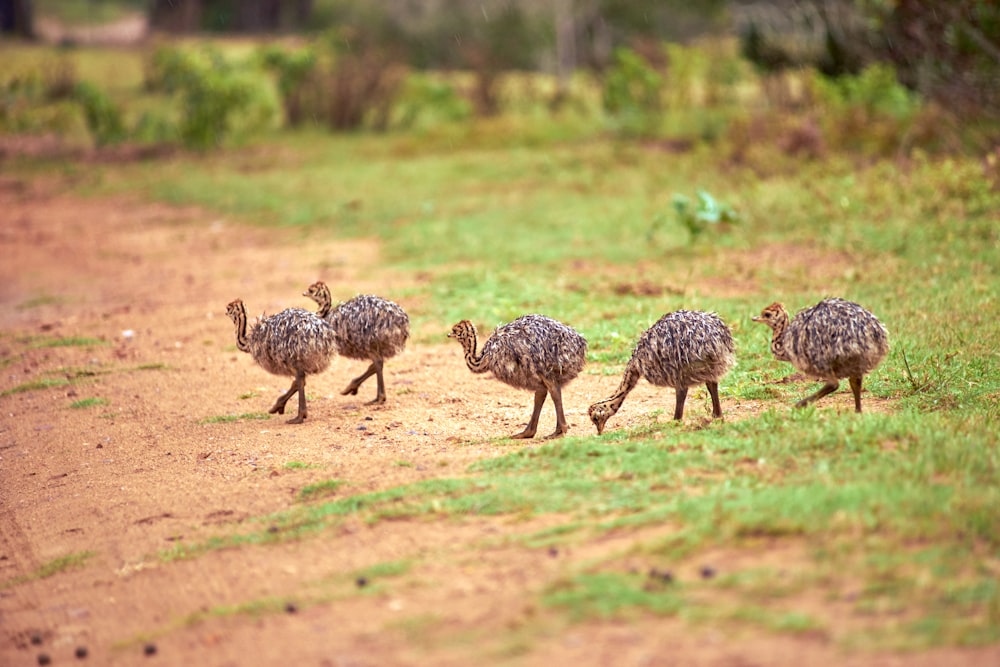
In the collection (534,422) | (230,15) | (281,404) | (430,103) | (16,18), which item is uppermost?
(230,15)

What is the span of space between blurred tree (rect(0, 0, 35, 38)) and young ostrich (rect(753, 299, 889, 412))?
37650 mm

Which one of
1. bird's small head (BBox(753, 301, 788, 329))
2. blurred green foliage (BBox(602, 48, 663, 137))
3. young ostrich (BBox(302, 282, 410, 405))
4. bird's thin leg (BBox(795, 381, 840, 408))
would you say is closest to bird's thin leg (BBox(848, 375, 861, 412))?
bird's thin leg (BBox(795, 381, 840, 408))

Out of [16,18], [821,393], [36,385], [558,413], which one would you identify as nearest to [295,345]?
[558,413]

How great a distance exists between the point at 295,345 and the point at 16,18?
36.2m

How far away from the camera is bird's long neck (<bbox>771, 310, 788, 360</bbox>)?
25.3 ft

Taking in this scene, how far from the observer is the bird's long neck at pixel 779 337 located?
7716 mm

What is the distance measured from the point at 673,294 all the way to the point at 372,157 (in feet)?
44.9

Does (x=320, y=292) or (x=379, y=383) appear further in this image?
(x=320, y=292)

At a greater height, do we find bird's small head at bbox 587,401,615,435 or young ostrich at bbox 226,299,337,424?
young ostrich at bbox 226,299,337,424

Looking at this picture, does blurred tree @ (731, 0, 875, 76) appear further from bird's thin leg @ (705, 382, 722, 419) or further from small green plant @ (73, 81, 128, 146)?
bird's thin leg @ (705, 382, 722, 419)

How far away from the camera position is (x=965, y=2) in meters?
17.5

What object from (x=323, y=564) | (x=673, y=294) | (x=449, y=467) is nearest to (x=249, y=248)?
(x=673, y=294)

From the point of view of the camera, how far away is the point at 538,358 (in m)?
7.57

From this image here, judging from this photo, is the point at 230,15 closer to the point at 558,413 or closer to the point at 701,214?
the point at 701,214
